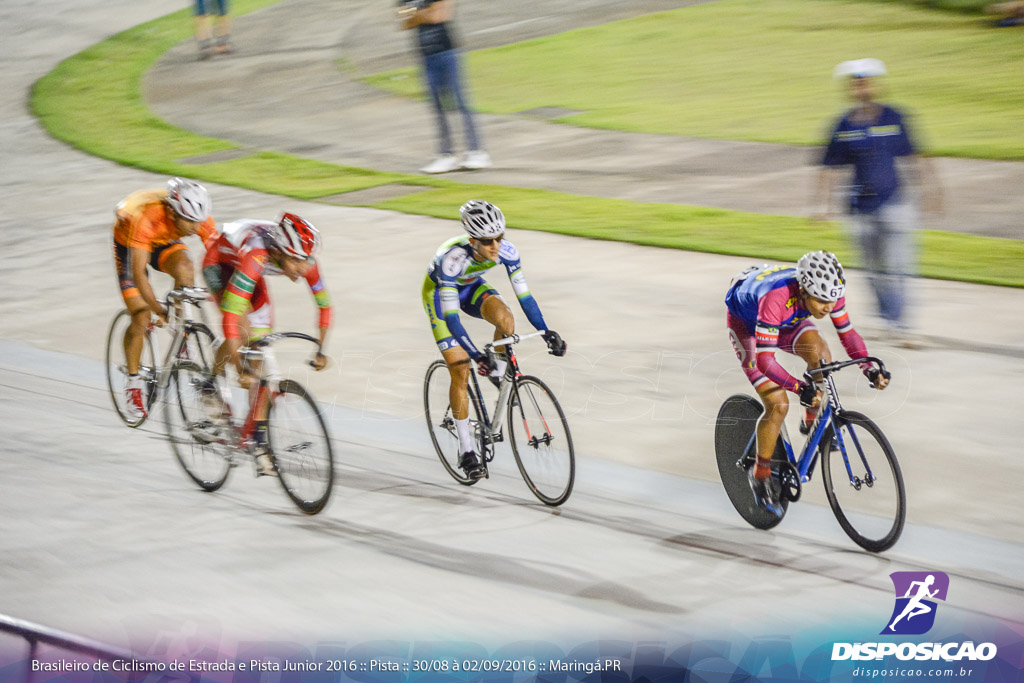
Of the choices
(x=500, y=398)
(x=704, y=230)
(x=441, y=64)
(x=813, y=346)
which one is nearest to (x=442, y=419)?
(x=500, y=398)

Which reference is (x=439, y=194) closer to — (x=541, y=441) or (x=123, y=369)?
(x=123, y=369)

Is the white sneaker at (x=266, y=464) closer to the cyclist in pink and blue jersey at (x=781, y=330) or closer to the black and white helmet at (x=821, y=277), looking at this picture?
the cyclist in pink and blue jersey at (x=781, y=330)

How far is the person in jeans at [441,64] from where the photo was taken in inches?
488

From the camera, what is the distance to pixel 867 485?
495 centimetres

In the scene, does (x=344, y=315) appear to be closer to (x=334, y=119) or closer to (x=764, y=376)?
(x=764, y=376)

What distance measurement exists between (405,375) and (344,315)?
4.57 feet

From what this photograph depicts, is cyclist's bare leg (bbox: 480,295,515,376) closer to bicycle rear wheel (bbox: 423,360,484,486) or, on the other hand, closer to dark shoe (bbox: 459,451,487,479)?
bicycle rear wheel (bbox: 423,360,484,486)

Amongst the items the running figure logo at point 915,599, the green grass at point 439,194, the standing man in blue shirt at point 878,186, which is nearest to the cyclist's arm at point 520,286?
the running figure logo at point 915,599

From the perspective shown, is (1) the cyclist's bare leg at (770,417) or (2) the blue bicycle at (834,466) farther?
(1) the cyclist's bare leg at (770,417)

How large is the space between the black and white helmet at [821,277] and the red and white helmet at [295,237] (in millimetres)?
2299

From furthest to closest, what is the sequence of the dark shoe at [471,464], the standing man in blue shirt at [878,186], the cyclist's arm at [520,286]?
the standing man in blue shirt at [878,186]
the dark shoe at [471,464]
the cyclist's arm at [520,286]

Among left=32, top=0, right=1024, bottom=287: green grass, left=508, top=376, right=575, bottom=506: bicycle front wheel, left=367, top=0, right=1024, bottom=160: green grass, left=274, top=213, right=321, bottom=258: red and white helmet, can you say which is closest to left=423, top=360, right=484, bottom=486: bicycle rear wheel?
left=508, top=376, right=575, bottom=506: bicycle front wheel

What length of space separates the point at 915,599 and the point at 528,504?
206cm

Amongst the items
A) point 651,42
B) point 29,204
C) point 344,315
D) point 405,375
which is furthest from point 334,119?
point 405,375
